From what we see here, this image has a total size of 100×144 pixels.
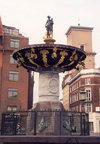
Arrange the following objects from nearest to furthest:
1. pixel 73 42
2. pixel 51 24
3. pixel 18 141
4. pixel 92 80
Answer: pixel 18 141 < pixel 51 24 < pixel 92 80 < pixel 73 42

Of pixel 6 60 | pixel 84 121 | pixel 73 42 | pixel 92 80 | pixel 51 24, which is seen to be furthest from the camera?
pixel 73 42

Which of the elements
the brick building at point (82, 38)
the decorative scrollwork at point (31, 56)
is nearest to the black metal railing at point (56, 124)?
the decorative scrollwork at point (31, 56)

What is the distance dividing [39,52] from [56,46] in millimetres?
1225

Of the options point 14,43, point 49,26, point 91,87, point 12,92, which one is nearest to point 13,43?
point 14,43

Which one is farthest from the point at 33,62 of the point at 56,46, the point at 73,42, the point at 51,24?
the point at 73,42

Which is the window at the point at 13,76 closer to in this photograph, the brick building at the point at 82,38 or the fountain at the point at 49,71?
the fountain at the point at 49,71

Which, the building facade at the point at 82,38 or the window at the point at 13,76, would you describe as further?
the building facade at the point at 82,38

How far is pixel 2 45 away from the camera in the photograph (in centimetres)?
5047

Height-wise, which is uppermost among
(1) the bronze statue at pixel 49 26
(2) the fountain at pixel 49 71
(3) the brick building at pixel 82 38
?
(3) the brick building at pixel 82 38

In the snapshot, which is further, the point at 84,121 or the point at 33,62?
the point at 33,62

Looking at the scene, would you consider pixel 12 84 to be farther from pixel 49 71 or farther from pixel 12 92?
pixel 49 71

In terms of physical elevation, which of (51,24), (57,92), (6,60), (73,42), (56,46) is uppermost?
(73,42)

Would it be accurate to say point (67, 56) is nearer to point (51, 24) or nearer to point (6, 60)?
point (51, 24)

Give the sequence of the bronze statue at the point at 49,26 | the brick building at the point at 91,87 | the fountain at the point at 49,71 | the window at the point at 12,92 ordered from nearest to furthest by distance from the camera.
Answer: the fountain at the point at 49,71 < the bronze statue at the point at 49,26 < the window at the point at 12,92 < the brick building at the point at 91,87
